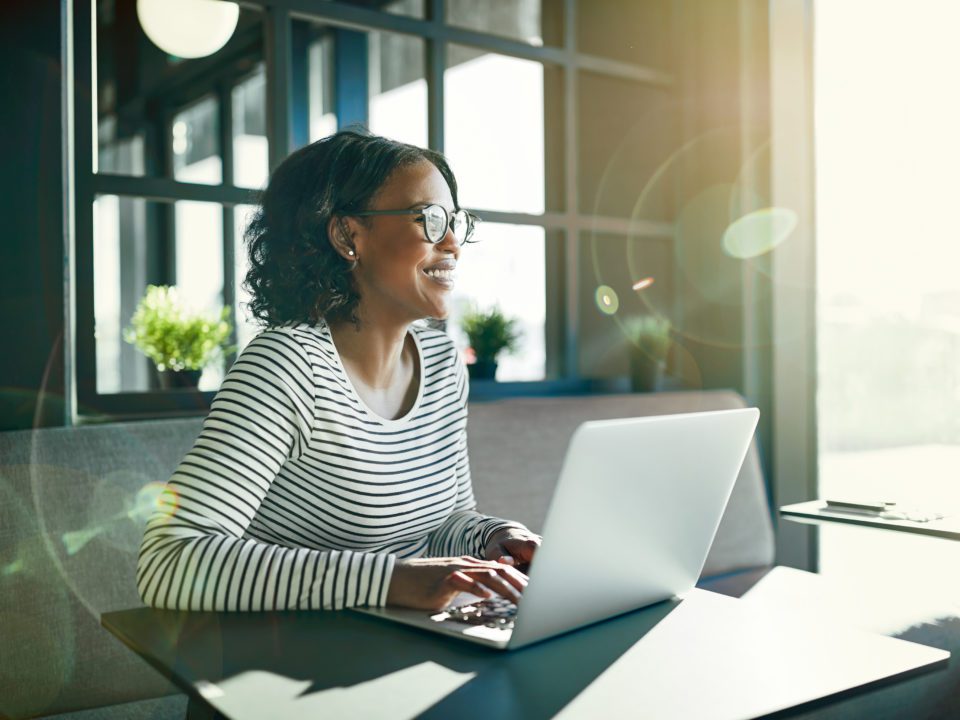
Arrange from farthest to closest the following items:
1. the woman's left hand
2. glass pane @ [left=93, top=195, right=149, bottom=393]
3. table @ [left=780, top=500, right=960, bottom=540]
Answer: glass pane @ [left=93, top=195, right=149, bottom=393] → table @ [left=780, top=500, right=960, bottom=540] → the woman's left hand

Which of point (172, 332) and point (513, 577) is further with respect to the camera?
point (172, 332)

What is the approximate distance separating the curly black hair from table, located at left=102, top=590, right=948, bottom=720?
2.12 ft

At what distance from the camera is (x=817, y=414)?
311cm

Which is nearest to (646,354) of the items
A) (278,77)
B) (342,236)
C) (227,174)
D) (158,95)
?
(278,77)

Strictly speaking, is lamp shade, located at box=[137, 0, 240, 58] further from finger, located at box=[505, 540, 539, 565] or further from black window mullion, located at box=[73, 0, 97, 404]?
finger, located at box=[505, 540, 539, 565]

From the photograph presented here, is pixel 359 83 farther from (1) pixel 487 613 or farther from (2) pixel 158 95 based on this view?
(1) pixel 487 613

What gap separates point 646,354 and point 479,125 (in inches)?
42.6

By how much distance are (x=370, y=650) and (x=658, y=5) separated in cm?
298

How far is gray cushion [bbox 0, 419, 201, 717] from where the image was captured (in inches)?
61.2

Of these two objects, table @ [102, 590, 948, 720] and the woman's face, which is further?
the woman's face

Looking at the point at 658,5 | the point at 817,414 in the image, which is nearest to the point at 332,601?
the point at 817,414

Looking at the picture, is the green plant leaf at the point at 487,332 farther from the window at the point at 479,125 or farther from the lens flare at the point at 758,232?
the lens flare at the point at 758,232

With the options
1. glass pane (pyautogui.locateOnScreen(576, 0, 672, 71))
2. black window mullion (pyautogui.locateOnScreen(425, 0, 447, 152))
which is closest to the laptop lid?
black window mullion (pyautogui.locateOnScreen(425, 0, 447, 152))

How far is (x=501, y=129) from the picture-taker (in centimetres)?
330
